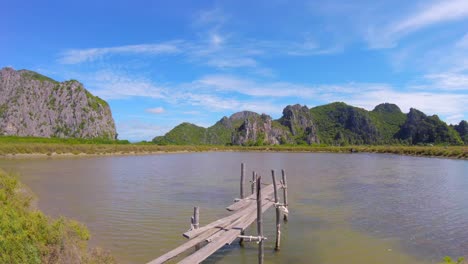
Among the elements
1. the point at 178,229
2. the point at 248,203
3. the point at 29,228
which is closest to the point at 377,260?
the point at 248,203

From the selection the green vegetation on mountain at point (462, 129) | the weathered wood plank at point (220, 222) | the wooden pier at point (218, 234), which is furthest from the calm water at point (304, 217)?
the green vegetation on mountain at point (462, 129)

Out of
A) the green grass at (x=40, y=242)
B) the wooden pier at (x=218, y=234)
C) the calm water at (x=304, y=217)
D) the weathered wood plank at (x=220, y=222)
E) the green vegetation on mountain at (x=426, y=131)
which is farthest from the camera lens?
the green vegetation on mountain at (x=426, y=131)

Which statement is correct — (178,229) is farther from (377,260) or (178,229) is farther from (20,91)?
(20,91)

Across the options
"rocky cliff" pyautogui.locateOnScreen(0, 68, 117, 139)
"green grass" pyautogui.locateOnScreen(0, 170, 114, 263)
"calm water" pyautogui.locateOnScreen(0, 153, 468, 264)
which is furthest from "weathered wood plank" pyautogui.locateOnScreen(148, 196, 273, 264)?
"rocky cliff" pyautogui.locateOnScreen(0, 68, 117, 139)

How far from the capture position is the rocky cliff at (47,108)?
478ft

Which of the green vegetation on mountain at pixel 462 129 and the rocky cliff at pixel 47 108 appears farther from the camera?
the green vegetation on mountain at pixel 462 129

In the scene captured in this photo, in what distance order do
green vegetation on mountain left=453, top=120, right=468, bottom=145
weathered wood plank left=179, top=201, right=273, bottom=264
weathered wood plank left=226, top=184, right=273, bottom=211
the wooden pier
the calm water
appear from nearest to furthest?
1. weathered wood plank left=179, top=201, right=273, bottom=264
2. the wooden pier
3. the calm water
4. weathered wood plank left=226, top=184, right=273, bottom=211
5. green vegetation on mountain left=453, top=120, right=468, bottom=145

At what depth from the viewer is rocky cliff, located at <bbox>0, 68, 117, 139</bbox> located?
146 meters

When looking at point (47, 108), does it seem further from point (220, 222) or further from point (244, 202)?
point (220, 222)

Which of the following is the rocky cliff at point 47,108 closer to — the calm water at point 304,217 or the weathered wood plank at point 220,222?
the calm water at point 304,217

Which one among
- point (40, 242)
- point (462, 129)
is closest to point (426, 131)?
point (462, 129)

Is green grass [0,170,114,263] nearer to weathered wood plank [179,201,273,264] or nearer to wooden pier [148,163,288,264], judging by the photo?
wooden pier [148,163,288,264]

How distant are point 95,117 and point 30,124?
1062 inches

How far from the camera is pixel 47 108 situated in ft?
507
